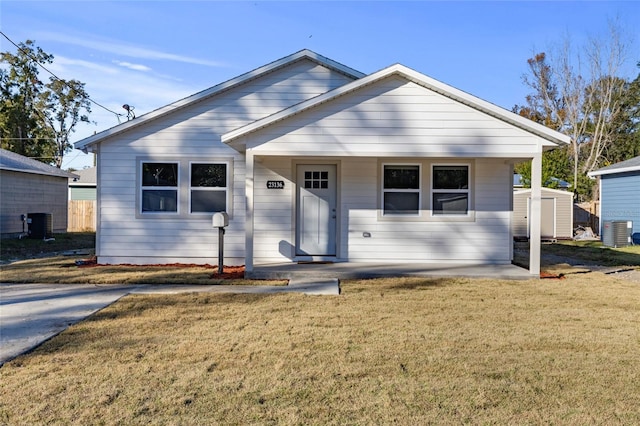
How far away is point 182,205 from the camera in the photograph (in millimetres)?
10484

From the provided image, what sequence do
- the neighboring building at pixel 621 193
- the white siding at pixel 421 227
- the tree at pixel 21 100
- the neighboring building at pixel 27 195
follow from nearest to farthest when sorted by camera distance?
the white siding at pixel 421 227, the neighboring building at pixel 27 195, the neighboring building at pixel 621 193, the tree at pixel 21 100

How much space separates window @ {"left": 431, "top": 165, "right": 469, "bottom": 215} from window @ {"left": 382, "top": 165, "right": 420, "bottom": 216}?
0.39 m

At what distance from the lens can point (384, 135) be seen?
8.79 meters

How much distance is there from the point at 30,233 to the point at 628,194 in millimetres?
22577

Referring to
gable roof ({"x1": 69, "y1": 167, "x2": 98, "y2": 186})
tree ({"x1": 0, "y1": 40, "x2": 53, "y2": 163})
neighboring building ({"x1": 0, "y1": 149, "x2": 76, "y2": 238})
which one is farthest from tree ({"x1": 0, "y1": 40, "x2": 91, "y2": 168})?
neighboring building ({"x1": 0, "y1": 149, "x2": 76, "y2": 238})

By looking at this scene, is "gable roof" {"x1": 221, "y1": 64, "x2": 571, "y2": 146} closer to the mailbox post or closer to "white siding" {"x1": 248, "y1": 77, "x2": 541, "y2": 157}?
"white siding" {"x1": 248, "y1": 77, "x2": 541, "y2": 157}

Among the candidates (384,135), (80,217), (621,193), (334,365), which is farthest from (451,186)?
(80,217)

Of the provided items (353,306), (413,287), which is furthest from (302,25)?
(353,306)

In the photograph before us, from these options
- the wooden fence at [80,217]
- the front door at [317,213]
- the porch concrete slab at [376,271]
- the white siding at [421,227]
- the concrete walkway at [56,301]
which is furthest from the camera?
the wooden fence at [80,217]

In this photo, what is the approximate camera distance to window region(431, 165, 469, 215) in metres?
10.4

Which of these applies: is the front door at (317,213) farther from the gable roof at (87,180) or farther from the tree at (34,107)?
the tree at (34,107)

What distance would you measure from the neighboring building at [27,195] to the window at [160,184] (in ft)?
31.3

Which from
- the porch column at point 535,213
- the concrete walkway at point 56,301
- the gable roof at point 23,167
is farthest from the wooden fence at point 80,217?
the porch column at point 535,213

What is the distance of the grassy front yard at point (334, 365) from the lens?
328 centimetres
